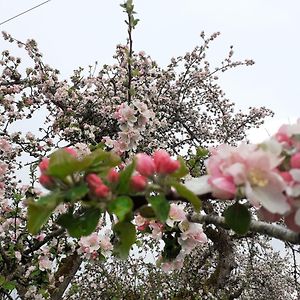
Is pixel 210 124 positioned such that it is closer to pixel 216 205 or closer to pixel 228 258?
pixel 216 205

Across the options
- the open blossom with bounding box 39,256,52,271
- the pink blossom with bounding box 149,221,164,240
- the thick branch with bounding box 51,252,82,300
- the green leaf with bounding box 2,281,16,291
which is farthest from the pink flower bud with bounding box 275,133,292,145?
the thick branch with bounding box 51,252,82,300

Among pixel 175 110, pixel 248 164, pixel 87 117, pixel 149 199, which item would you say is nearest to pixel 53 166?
pixel 149 199

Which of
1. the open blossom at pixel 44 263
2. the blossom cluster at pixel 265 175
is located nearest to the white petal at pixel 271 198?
the blossom cluster at pixel 265 175

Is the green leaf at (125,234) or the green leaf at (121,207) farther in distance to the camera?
the green leaf at (125,234)

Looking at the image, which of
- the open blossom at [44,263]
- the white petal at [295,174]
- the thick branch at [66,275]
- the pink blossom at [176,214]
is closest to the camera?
the white petal at [295,174]

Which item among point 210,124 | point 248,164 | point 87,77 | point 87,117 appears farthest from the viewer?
point 210,124

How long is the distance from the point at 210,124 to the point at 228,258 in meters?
2.01

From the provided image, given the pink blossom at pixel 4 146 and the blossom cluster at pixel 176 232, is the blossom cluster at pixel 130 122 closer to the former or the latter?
the blossom cluster at pixel 176 232

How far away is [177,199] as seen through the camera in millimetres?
856

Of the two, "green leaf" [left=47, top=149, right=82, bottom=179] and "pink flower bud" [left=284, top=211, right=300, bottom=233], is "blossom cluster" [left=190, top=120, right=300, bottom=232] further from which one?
"green leaf" [left=47, top=149, right=82, bottom=179]

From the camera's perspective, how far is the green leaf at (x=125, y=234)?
925 millimetres

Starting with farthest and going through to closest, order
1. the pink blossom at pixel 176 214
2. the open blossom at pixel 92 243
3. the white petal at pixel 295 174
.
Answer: the open blossom at pixel 92 243 < the pink blossom at pixel 176 214 < the white petal at pixel 295 174

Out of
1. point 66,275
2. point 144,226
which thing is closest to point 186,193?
point 144,226

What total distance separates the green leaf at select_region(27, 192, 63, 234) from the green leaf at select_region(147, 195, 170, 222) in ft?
0.50
